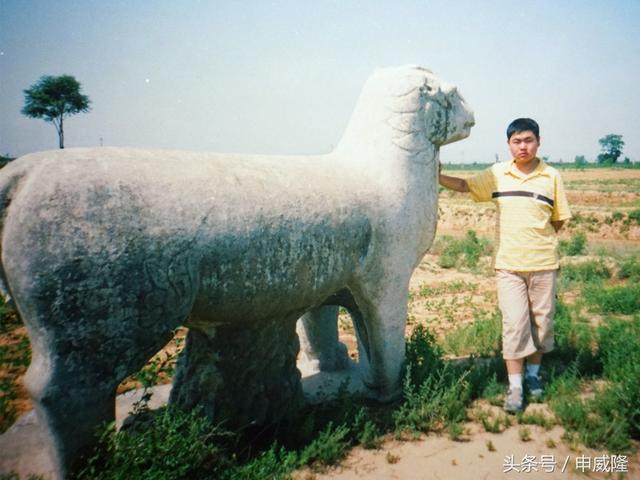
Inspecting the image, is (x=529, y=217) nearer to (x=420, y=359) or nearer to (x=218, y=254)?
(x=420, y=359)

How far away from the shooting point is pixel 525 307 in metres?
3.37

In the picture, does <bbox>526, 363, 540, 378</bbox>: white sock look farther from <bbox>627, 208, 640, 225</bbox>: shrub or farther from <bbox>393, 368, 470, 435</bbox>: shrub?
<bbox>627, 208, 640, 225</bbox>: shrub

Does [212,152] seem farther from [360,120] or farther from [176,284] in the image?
[360,120]

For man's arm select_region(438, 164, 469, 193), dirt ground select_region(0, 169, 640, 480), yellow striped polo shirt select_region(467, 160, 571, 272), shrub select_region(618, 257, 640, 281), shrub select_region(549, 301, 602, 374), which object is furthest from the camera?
shrub select_region(618, 257, 640, 281)

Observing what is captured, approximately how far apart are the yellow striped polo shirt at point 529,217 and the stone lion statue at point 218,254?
0.57 meters

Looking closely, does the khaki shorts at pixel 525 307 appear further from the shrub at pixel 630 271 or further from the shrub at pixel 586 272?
the shrub at pixel 630 271

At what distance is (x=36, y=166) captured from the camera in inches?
73.9

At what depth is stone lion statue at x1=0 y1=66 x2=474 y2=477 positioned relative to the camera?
1.84 meters

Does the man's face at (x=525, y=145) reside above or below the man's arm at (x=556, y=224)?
above

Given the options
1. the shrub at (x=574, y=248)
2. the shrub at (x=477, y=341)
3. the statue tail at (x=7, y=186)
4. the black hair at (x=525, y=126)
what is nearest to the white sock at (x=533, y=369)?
the shrub at (x=477, y=341)

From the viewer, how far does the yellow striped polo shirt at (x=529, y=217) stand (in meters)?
3.29

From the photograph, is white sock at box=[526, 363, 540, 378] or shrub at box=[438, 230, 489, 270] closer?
white sock at box=[526, 363, 540, 378]

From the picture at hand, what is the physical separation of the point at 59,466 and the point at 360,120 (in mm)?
2764

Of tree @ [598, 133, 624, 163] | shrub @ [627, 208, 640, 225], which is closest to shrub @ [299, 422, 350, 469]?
shrub @ [627, 208, 640, 225]
